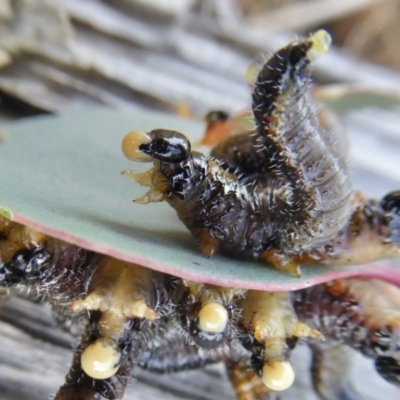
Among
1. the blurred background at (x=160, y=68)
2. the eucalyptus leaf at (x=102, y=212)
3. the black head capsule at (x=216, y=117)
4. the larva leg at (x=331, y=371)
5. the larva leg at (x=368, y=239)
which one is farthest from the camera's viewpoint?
the blurred background at (x=160, y=68)

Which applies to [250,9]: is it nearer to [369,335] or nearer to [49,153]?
[49,153]

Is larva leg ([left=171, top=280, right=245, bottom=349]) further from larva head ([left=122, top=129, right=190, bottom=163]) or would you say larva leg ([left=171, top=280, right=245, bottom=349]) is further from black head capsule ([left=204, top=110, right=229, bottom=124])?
black head capsule ([left=204, top=110, right=229, bottom=124])

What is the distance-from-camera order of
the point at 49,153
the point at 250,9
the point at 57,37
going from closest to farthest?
the point at 49,153 < the point at 57,37 < the point at 250,9

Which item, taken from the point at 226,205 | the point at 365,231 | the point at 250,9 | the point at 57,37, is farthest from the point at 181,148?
the point at 250,9

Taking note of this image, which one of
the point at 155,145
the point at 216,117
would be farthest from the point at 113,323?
the point at 216,117

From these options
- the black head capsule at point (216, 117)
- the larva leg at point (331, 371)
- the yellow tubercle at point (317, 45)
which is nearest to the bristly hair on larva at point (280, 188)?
the yellow tubercle at point (317, 45)

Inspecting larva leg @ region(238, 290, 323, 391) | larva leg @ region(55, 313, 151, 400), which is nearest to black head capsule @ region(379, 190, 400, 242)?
larva leg @ region(238, 290, 323, 391)

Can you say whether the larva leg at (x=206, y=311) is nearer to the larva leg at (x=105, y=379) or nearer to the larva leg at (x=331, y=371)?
the larva leg at (x=105, y=379)
